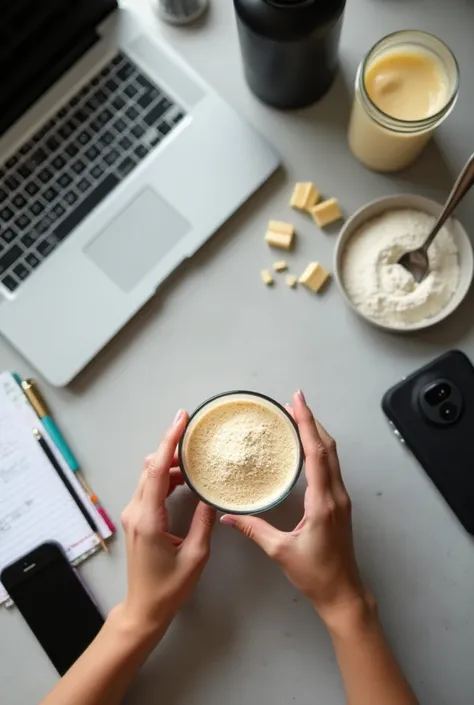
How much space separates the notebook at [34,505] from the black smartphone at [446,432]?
Answer: 1.14 ft

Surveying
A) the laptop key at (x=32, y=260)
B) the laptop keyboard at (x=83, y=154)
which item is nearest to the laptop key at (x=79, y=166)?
the laptop keyboard at (x=83, y=154)

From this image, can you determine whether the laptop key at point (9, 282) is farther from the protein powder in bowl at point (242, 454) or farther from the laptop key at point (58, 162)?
the protein powder in bowl at point (242, 454)

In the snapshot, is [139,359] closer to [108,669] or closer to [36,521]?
[36,521]

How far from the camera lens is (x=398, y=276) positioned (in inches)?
28.6

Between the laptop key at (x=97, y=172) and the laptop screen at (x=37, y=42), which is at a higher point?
the laptop screen at (x=37, y=42)

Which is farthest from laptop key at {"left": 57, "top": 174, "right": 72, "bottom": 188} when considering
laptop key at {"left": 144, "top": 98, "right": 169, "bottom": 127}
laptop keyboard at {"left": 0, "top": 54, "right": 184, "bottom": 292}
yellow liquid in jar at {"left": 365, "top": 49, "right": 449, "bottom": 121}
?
yellow liquid in jar at {"left": 365, "top": 49, "right": 449, "bottom": 121}

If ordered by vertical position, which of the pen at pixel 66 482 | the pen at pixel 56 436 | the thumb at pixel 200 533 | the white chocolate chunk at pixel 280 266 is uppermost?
the white chocolate chunk at pixel 280 266

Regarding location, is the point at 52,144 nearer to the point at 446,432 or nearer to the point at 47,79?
the point at 47,79

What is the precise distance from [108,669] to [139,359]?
0.32 m

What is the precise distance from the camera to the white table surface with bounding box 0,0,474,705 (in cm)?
73

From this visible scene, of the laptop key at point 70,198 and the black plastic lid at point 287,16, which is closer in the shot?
the black plastic lid at point 287,16

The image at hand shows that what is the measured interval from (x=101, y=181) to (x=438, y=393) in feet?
1.42

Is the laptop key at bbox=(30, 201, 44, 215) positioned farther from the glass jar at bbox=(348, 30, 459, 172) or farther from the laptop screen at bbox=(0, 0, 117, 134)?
the glass jar at bbox=(348, 30, 459, 172)

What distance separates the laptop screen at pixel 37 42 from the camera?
69cm
